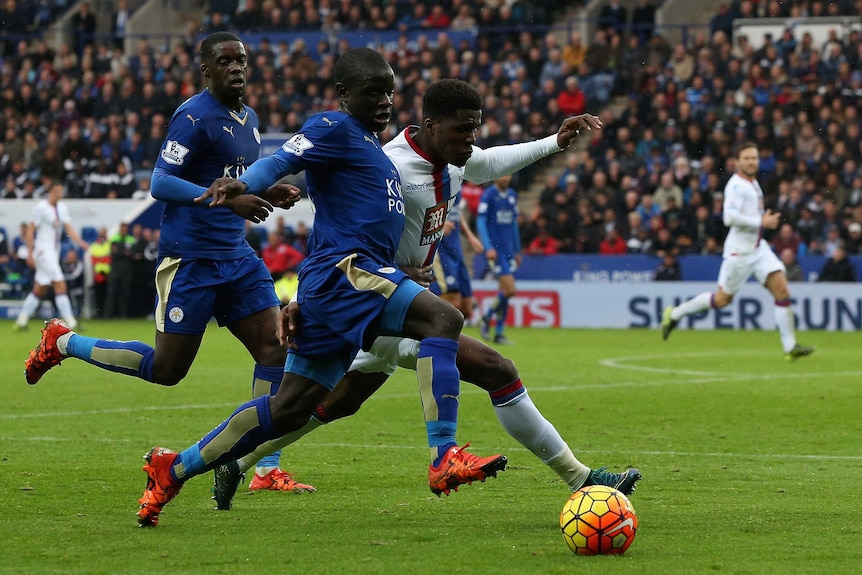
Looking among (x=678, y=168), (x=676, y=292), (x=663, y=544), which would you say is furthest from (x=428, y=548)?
(x=678, y=168)

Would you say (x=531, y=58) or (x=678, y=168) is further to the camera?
(x=531, y=58)

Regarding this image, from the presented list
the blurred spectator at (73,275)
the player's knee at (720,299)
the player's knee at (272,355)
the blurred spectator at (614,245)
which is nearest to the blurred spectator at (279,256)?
the blurred spectator at (73,275)

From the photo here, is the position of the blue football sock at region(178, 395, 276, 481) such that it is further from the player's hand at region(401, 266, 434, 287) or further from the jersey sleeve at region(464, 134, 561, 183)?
the jersey sleeve at region(464, 134, 561, 183)

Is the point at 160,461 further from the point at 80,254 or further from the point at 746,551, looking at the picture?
the point at 80,254

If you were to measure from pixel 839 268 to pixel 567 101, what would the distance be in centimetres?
763

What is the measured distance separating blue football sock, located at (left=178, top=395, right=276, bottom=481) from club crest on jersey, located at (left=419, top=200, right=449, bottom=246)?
1.11 metres

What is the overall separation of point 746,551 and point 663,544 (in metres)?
0.36

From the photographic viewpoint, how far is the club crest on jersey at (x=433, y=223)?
6.75 m

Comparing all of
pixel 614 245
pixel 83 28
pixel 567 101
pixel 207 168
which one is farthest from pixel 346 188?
pixel 83 28

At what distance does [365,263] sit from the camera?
6.14 m

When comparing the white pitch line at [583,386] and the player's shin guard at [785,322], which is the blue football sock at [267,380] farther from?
the player's shin guard at [785,322]

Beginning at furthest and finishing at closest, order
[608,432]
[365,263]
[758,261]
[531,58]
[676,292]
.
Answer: [531,58] < [676,292] < [758,261] < [608,432] < [365,263]

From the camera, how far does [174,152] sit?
24.2 ft

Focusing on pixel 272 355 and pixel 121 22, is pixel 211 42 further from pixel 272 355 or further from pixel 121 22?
pixel 121 22
